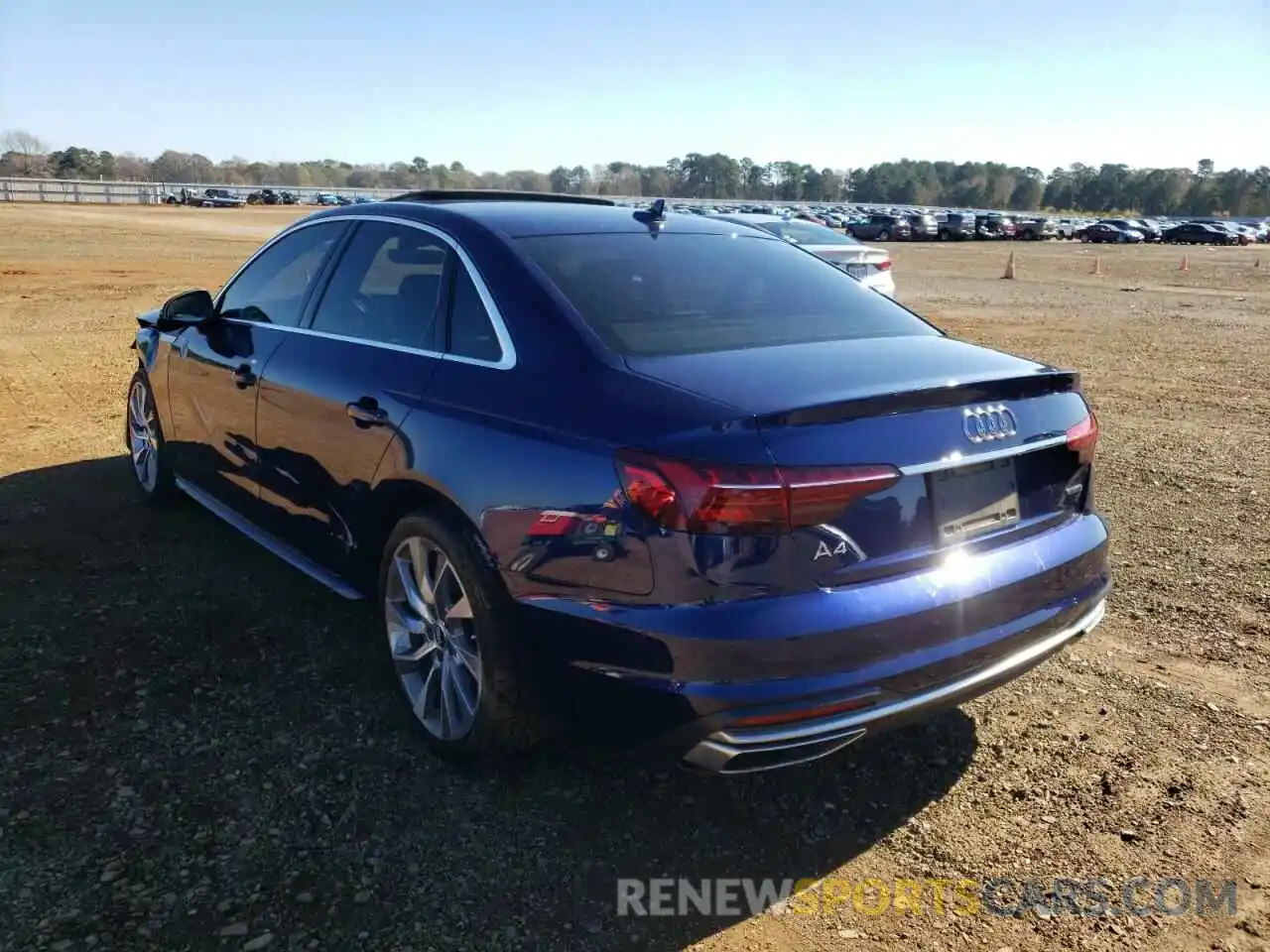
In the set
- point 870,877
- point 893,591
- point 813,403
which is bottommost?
point 870,877

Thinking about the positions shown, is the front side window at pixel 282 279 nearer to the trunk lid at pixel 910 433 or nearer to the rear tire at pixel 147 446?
the rear tire at pixel 147 446

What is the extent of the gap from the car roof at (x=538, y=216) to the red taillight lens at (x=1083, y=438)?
1630 millimetres

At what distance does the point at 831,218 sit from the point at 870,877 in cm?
7099

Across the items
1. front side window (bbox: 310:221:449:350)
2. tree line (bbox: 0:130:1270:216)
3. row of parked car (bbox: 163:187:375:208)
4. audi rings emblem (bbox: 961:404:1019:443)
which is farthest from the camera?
tree line (bbox: 0:130:1270:216)

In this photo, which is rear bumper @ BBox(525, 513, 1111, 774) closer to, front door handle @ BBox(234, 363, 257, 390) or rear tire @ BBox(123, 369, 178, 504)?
front door handle @ BBox(234, 363, 257, 390)

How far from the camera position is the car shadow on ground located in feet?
8.43

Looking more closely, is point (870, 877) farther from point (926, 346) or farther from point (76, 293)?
point (76, 293)

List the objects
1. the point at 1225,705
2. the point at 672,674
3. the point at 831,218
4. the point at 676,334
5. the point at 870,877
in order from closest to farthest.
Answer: the point at 672,674
the point at 870,877
the point at 676,334
the point at 1225,705
the point at 831,218

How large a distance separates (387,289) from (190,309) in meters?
1.63

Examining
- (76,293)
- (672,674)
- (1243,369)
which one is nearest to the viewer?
(672,674)

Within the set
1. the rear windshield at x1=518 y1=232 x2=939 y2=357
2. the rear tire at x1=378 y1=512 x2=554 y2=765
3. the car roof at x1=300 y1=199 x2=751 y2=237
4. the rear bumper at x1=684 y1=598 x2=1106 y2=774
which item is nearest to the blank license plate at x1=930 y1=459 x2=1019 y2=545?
the rear bumper at x1=684 y1=598 x2=1106 y2=774

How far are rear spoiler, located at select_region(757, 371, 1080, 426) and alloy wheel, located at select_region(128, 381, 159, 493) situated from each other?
14.2ft

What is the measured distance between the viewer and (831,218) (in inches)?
2751

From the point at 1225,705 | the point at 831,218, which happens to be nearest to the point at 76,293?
the point at 1225,705
